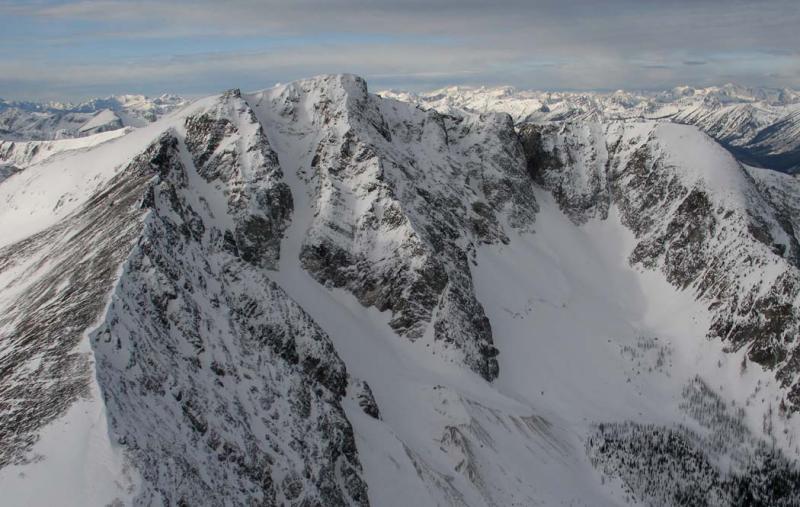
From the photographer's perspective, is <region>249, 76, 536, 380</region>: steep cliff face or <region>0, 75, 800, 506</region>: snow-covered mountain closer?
<region>0, 75, 800, 506</region>: snow-covered mountain

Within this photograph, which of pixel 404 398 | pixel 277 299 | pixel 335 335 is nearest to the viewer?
pixel 277 299

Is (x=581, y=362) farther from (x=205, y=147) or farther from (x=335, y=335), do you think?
(x=205, y=147)

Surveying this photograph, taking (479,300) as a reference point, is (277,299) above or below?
above

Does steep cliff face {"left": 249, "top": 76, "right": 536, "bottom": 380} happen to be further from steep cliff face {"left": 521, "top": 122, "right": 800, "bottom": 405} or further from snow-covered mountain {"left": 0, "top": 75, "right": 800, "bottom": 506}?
steep cliff face {"left": 521, "top": 122, "right": 800, "bottom": 405}

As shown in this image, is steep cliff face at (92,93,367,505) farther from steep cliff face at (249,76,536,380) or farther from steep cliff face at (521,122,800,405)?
steep cliff face at (521,122,800,405)

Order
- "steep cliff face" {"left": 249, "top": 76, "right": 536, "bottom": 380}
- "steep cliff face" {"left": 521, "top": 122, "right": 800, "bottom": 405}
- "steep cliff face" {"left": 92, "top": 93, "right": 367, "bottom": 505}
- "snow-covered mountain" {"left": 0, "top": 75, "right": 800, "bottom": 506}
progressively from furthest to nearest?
"steep cliff face" {"left": 521, "top": 122, "right": 800, "bottom": 405} < "steep cliff face" {"left": 249, "top": 76, "right": 536, "bottom": 380} < "snow-covered mountain" {"left": 0, "top": 75, "right": 800, "bottom": 506} < "steep cliff face" {"left": 92, "top": 93, "right": 367, "bottom": 505}

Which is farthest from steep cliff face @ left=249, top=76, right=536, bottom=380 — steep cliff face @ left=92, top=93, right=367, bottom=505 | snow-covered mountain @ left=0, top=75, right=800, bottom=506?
steep cliff face @ left=92, top=93, right=367, bottom=505

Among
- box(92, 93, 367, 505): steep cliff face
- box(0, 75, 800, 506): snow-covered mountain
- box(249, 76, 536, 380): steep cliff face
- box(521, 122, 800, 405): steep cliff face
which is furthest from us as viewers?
box(521, 122, 800, 405): steep cliff face

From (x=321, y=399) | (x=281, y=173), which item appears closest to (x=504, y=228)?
(x=281, y=173)
